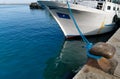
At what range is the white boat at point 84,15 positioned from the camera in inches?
446

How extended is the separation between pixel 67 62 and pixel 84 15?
4.87m

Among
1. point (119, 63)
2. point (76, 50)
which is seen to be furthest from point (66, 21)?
point (119, 63)

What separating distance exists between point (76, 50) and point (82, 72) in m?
6.98

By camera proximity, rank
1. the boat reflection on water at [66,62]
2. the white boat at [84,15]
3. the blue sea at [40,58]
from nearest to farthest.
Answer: the boat reflection on water at [66,62] → the blue sea at [40,58] → the white boat at [84,15]

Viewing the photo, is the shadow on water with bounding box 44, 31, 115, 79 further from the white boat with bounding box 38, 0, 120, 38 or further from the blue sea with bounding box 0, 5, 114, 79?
the white boat with bounding box 38, 0, 120, 38

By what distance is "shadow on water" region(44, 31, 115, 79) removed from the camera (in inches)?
308

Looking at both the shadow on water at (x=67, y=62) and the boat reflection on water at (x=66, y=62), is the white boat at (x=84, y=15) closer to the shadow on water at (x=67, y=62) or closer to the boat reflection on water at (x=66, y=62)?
the shadow on water at (x=67, y=62)

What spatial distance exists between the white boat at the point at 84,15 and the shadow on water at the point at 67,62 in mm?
1584

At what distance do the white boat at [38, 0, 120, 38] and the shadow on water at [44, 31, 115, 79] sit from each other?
1584 mm

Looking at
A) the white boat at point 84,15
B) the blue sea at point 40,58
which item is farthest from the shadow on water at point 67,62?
the white boat at point 84,15

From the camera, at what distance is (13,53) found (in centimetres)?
1084

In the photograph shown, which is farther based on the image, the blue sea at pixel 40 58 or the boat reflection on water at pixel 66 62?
the blue sea at pixel 40 58

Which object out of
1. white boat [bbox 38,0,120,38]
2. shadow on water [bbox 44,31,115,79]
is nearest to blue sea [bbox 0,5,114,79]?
shadow on water [bbox 44,31,115,79]

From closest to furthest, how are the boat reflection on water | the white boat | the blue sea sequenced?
Result: 1. the boat reflection on water
2. the blue sea
3. the white boat
